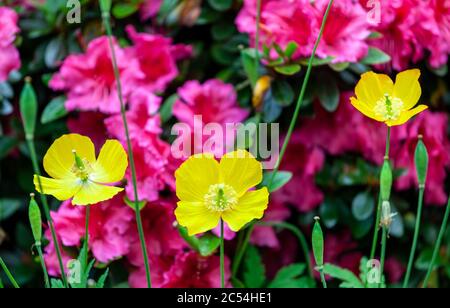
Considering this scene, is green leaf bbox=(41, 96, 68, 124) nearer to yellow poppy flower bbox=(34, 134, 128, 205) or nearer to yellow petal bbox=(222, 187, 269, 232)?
yellow poppy flower bbox=(34, 134, 128, 205)

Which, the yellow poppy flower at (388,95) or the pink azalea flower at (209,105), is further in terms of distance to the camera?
the pink azalea flower at (209,105)

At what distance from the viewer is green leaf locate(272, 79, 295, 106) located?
1213mm

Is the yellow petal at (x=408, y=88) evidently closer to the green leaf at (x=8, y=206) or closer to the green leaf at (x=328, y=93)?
the green leaf at (x=328, y=93)

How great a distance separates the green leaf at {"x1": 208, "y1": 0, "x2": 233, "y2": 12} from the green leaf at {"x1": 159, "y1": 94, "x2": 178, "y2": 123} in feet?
0.61

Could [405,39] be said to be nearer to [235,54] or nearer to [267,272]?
[235,54]

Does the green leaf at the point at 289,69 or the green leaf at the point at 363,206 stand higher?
the green leaf at the point at 289,69

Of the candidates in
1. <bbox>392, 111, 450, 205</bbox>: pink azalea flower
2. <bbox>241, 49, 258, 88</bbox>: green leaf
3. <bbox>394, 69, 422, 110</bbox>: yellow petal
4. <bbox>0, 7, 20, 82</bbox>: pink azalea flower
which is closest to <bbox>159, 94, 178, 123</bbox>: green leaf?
<bbox>241, 49, 258, 88</bbox>: green leaf

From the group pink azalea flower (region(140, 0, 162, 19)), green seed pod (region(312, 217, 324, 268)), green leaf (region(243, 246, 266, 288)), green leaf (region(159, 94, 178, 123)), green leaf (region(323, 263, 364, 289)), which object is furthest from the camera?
pink azalea flower (region(140, 0, 162, 19))

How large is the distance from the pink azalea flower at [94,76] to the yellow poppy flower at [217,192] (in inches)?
17.6

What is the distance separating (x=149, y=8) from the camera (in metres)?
1.37

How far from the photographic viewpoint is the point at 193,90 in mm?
1254

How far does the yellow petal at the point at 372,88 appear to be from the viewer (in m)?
0.87

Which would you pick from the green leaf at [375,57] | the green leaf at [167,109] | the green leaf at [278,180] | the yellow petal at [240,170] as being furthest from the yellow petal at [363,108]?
the green leaf at [167,109]

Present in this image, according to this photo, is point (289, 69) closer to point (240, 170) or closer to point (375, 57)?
point (375, 57)
